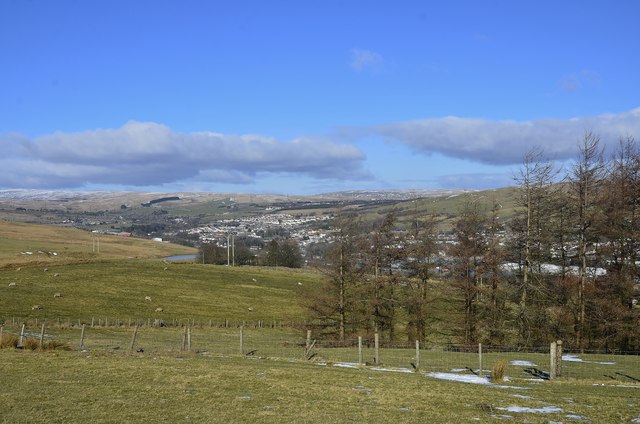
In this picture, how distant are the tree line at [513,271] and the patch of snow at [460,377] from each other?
56.1 ft

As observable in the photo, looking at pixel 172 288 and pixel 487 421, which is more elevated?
pixel 487 421

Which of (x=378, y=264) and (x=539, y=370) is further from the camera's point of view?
(x=378, y=264)

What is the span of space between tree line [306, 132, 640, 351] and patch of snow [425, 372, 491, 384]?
17.1m

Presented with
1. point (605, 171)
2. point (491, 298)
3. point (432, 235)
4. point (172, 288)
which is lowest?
point (172, 288)

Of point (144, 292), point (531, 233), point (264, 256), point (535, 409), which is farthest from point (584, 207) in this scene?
point (264, 256)

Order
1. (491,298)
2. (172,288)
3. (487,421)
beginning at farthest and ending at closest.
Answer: (172,288) < (491,298) < (487,421)

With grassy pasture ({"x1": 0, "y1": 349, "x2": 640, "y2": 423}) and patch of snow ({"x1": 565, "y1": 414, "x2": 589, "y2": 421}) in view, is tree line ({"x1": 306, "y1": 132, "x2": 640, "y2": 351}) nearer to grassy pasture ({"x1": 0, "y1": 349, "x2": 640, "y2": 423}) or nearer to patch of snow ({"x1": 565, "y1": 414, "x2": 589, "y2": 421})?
grassy pasture ({"x1": 0, "y1": 349, "x2": 640, "y2": 423})

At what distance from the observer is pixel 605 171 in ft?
133

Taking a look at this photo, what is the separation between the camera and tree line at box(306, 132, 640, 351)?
39.5m

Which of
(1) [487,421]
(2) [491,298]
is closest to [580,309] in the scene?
(2) [491,298]

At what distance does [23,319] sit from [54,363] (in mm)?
34228

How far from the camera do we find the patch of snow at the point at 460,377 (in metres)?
23.0

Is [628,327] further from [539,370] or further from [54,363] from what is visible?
[54,363]

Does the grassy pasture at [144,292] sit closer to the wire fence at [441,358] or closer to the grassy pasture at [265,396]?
the wire fence at [441,358]
